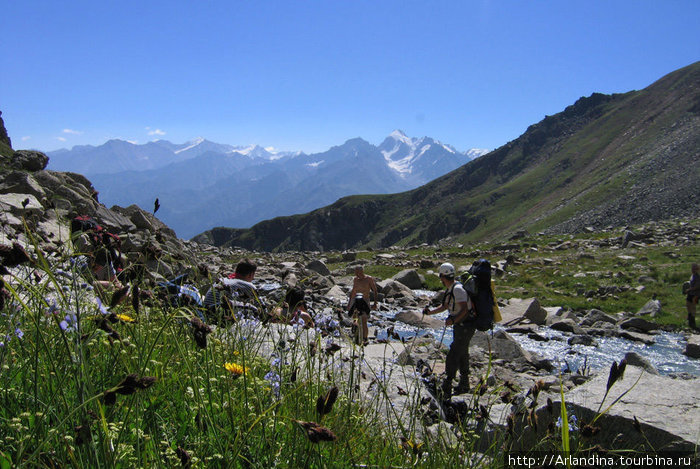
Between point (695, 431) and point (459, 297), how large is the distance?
3.88 metres

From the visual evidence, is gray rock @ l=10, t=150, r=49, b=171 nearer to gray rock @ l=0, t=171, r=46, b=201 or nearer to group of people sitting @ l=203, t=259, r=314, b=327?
gray rock @ l=0, t=171, r=46, b=201

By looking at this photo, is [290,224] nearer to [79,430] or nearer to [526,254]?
[526,254]

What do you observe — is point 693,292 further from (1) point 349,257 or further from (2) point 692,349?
(1) point 349,257

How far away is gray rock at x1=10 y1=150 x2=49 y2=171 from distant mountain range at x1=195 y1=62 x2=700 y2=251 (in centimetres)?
6579

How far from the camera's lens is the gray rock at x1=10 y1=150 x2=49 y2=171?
53.6 ft

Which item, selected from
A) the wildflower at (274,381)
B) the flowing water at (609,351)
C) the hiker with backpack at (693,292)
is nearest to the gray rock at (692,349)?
the flowing water at (609,351)

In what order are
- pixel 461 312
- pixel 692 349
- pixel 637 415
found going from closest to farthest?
pixel 637 415, pixel 461 312, pixel 692 349

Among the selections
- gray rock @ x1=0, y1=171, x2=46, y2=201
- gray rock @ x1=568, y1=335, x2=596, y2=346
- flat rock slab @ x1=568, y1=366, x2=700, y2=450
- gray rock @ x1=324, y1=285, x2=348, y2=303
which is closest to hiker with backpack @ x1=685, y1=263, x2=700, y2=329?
gray rock @ x1=568, y1=335, x2=596, y2=346

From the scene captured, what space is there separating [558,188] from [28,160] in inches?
4492

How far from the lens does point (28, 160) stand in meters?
16.8

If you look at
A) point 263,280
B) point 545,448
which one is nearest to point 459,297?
point 545,448

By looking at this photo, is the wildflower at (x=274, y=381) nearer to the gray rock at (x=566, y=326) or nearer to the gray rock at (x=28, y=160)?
the gray rock at (x=566, y=326)

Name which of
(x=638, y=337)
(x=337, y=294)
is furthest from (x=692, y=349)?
(x=337, y=294)

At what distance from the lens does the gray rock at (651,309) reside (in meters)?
16.5
